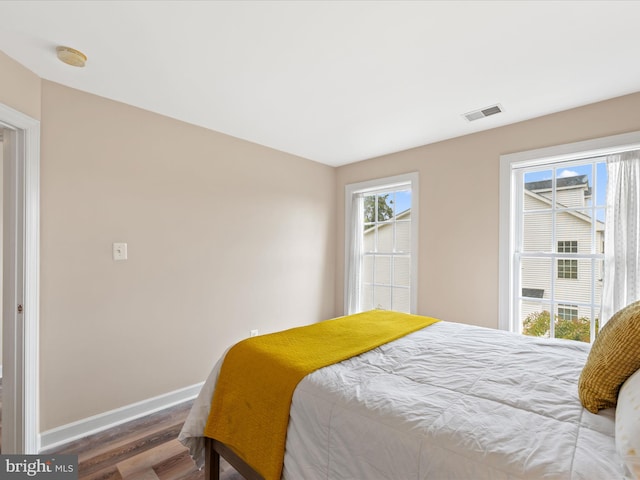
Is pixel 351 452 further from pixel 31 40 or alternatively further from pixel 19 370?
pixel 31 40

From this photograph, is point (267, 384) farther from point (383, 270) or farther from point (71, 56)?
point (383, 270)

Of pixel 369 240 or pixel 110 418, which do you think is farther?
pixel 369 240

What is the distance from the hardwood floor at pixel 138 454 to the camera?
1859mm

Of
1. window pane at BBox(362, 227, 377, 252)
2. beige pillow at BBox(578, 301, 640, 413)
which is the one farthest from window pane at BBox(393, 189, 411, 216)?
beige pillow at BBox(578, 301, 640, 413)

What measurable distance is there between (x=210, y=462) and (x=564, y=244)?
9.99 feet

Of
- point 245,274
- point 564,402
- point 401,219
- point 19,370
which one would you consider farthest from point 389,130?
point 19,370

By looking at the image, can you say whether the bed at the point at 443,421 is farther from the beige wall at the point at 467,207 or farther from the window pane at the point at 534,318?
the beige wall at the point at 467,207

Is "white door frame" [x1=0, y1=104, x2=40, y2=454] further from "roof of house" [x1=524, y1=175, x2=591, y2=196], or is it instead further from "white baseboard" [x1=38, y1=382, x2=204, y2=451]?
"roof of house" [x1=524, y1=175, x2=591, y2=196]

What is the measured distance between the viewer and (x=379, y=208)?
397 cm

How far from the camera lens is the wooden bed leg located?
5.58 feet

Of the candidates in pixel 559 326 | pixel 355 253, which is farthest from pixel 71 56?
pixel 559 326

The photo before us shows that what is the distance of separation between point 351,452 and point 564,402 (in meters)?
0.81

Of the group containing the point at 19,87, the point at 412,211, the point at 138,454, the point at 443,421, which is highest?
the point at 19,87

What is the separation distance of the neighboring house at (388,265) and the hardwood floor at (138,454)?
7.93 ft
